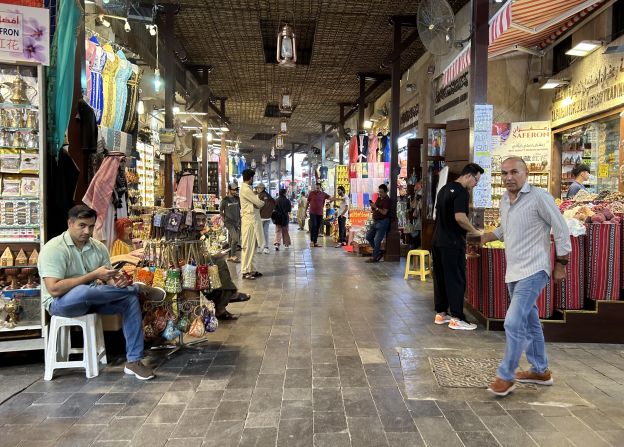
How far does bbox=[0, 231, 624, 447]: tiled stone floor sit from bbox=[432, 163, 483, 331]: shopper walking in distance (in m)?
0.27

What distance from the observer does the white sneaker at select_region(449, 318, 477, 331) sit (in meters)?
4.74

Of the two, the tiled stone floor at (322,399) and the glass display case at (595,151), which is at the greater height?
the glass display case at (595,151)

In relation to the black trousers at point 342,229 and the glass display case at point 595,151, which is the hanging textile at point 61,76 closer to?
the glass display case at point 595,151

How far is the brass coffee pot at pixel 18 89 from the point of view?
12.6ft

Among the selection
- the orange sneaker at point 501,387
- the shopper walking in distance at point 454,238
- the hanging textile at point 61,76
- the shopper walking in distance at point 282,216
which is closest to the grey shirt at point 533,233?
the orange sneaker at point 501,387

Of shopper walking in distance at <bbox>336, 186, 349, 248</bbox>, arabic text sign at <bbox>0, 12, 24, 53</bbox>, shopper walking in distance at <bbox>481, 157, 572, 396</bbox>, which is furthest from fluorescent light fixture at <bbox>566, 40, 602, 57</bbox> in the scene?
shopper walking in distance at <bbox>336, 186, 349, 248</bbox>

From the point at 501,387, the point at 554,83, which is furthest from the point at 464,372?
the point at 554,83

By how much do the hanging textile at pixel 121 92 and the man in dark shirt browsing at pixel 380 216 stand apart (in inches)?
220

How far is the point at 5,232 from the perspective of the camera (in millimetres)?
3900

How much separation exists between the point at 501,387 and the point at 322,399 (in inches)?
45.7

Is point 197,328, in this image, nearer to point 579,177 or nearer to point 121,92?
point 121,92

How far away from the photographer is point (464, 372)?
3.58m

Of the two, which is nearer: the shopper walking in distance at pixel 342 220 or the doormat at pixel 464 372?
the doormat at pixel 464 372

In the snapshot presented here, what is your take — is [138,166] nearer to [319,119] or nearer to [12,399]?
[12,399]
